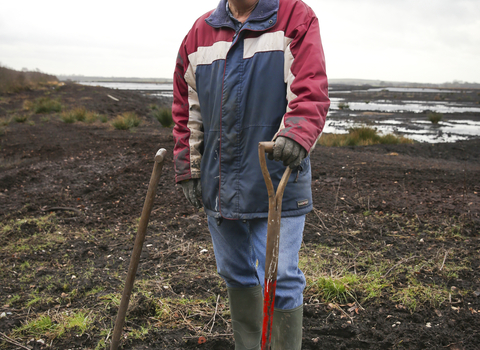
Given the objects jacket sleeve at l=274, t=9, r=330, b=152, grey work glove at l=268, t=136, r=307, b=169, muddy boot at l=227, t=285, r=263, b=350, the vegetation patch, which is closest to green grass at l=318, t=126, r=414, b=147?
muddy boot at l=227, t=285, r=263, b=350

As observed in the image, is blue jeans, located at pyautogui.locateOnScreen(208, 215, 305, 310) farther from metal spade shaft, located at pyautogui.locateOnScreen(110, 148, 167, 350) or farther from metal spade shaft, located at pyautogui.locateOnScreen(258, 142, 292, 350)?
metal spade shaft, located at pyautogui.locateOnScreen(110, 148, 167, 350)

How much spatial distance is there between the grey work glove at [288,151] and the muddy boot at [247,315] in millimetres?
830

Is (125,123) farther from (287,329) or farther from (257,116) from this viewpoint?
(287,329)

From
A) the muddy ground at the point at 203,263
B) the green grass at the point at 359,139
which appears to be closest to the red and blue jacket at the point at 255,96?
the muddy ground at the point at 203,263

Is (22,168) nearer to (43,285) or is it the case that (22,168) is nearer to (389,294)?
(43,285)

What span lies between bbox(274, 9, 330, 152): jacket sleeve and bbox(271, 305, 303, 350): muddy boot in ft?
2.44

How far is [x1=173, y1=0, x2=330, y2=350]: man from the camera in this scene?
4.86 feet

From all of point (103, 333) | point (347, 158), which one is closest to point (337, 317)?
point (103, 333)

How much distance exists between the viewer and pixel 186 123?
6.31ft

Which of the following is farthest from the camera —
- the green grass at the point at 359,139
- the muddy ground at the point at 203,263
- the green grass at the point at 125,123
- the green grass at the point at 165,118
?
the green grass at the point at 165,118

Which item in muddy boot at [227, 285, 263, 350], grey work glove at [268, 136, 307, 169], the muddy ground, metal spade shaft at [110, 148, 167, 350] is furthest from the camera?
the muddy ground

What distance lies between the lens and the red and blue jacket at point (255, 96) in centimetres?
148

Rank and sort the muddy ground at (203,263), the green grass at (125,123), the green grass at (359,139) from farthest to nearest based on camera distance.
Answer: the green grass at (125,123) → the green grass at (359,139) → the muddy ground at (203,263)

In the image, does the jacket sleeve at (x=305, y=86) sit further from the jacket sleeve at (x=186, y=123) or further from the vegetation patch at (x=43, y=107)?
the vegetation patch at (x=43, y=107)
